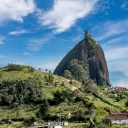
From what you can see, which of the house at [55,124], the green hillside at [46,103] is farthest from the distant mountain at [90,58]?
the house at [55,124]

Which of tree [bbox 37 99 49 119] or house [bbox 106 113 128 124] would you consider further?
tree [bbox 37 99 49 119]

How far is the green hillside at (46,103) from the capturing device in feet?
224

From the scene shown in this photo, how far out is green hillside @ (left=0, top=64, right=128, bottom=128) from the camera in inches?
2687

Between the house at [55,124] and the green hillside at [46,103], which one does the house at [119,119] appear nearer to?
the green hillside at [46,103]

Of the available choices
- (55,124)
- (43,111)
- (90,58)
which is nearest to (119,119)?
(55,124)

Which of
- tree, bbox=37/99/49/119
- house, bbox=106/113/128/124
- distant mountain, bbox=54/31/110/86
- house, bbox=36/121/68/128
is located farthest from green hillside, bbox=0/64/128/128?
distant mountain, bbox=54/31/110/86

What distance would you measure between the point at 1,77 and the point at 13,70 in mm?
9836

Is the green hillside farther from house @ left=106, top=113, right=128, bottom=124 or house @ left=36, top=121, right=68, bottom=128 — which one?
house @ left=106, top=113, right=128, bottom=124

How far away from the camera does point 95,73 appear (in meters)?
168

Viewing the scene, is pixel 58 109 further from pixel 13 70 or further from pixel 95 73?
pixel 95 73

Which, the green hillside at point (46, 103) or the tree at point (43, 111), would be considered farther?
the tree at point (43, 111)

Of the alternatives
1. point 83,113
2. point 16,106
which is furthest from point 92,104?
point 16,106

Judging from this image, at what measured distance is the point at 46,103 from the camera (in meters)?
72.5

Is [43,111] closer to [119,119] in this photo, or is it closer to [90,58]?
[119,119]
